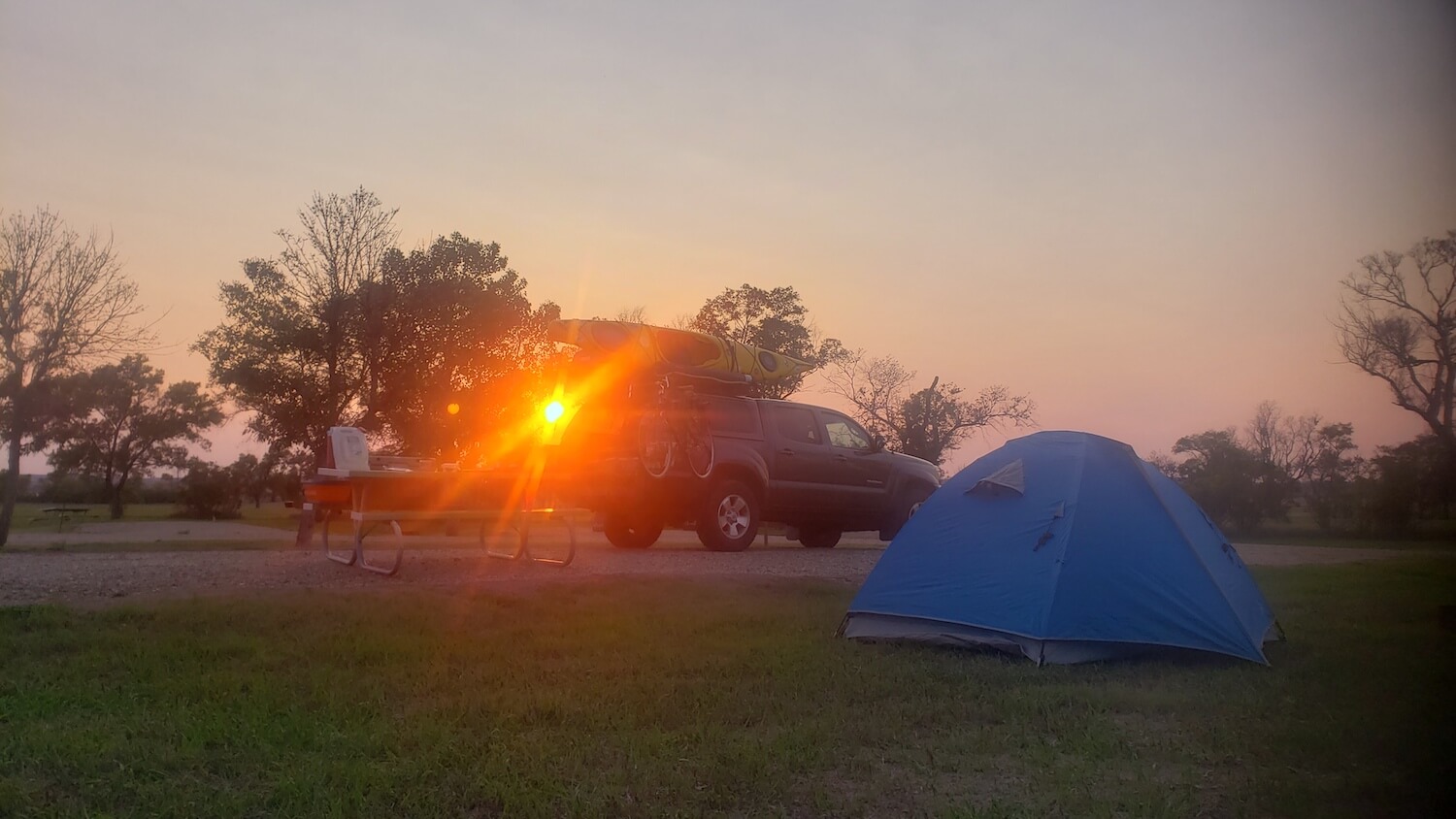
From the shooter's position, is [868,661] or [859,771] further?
[868,661]

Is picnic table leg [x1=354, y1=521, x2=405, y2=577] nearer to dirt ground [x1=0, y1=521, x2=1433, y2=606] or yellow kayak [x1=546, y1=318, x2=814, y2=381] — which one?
dirt ground [x1=0, y1=521, x2=1433, y2=606]

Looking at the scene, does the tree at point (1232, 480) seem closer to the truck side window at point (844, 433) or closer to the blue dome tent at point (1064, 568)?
the truck side window at point (844, 433)

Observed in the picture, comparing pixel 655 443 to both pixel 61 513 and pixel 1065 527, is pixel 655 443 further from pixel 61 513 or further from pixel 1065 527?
pixel 61 513

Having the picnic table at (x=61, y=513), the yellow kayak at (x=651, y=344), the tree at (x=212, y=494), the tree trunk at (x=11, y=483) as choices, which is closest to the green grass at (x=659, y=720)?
the yellow kayak at (x=651, y=344)

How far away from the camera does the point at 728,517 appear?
12.5 metres

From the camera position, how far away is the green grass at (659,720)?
12.1 feet

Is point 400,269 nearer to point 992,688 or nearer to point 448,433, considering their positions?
point 448,433

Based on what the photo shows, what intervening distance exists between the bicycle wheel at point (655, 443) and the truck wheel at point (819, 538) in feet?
13.7

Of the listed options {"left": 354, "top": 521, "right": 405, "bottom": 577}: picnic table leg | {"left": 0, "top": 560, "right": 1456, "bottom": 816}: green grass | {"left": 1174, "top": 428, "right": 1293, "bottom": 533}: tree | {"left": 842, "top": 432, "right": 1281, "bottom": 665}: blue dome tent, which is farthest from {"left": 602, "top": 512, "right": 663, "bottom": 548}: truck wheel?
{"left": 1174, "top": 428, "right": 1293, "bottom": 533}: tree

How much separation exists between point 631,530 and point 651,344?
3557 millimetres

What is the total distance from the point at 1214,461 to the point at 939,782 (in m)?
16.9

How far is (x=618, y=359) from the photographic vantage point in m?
10.7

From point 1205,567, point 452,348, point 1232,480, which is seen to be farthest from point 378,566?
point 1232,480

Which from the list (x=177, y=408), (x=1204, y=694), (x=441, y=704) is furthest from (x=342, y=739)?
(x=177, y=408)
